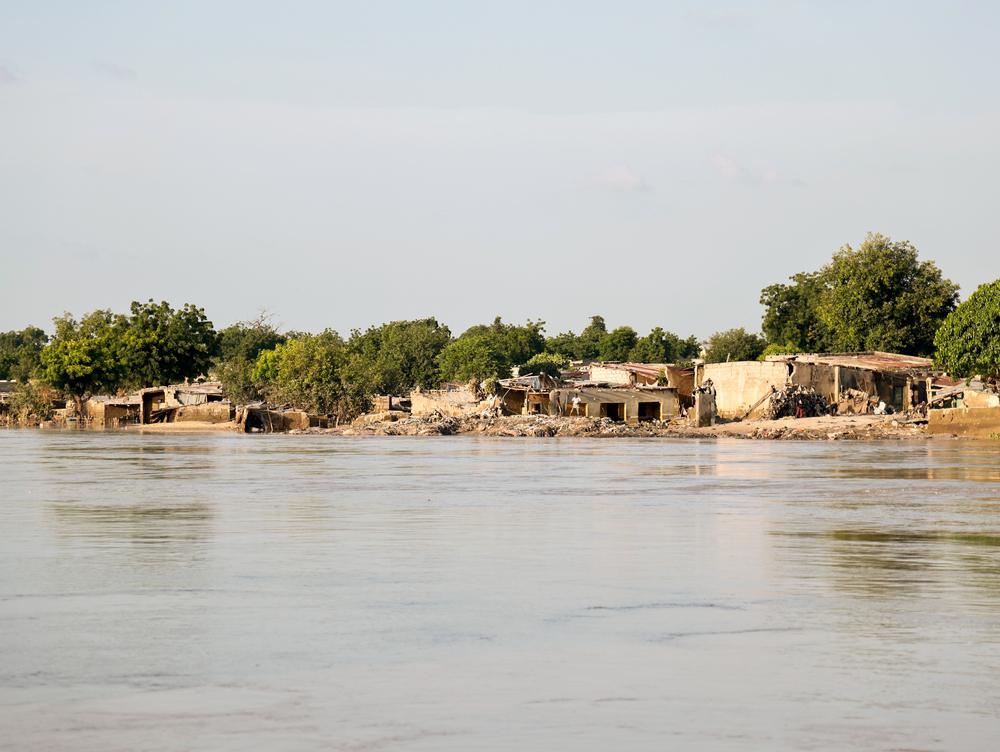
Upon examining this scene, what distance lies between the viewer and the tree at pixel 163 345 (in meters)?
72.4

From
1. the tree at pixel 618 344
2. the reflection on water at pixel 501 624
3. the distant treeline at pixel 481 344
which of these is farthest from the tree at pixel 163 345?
the reflection on water at pixel 501 624

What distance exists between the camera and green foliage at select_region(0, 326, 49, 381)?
107 meters

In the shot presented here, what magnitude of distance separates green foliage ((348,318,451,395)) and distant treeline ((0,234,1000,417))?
0.45 feet

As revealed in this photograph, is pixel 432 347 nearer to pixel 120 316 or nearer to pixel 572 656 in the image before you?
pixel 120 316

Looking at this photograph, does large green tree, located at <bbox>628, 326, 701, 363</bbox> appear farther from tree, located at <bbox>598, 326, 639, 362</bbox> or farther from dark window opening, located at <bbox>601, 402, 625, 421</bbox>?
dark window opening, located at <bbox>601, 402, 625, 421</bbox>

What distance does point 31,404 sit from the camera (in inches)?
3386

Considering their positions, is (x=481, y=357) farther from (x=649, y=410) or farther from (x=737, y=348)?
(x=649, y=410)

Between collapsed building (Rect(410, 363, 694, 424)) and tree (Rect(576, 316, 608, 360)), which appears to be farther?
tree (Rect(576, 316, 608, 360))

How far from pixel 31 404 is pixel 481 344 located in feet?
101

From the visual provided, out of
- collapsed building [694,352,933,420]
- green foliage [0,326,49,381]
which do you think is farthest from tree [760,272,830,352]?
green foliage [0,326,49,381]

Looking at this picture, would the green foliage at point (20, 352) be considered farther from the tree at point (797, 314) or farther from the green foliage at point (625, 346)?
the tree at point (797, 314)

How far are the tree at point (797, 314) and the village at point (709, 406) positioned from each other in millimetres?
12104

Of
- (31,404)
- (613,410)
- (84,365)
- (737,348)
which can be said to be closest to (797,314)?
(737,348)

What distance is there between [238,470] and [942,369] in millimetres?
33737
